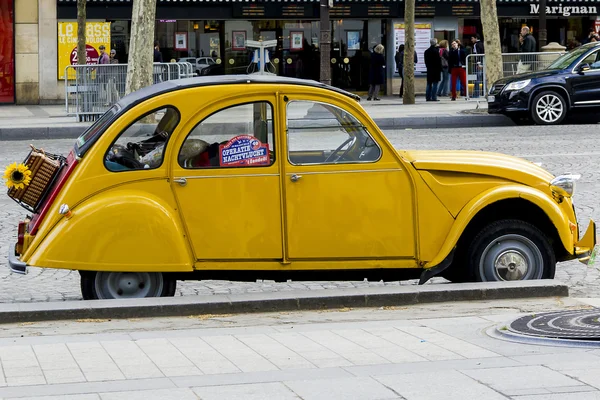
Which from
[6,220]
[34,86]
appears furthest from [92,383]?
[34,86]

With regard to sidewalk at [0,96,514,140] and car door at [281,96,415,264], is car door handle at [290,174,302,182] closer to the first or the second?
car door at [281,96,415,264]

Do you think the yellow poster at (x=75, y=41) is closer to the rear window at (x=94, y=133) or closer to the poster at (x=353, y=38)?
the poster at (x=353, y=38)

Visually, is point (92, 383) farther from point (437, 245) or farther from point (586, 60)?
point (586, 60)

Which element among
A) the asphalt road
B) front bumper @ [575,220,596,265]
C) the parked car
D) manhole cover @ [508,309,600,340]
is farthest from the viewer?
the asphalt road

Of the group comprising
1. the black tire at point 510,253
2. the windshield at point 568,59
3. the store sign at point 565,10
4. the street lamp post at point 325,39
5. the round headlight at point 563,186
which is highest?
the store sign at point 565,10

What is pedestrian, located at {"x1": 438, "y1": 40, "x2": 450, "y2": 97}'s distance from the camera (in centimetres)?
3090

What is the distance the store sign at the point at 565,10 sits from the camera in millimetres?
33406

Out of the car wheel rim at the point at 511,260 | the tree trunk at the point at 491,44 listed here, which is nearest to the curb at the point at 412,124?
the tree trunk at the point at 491,44

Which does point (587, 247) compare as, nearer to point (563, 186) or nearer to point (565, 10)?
point (563, 186)

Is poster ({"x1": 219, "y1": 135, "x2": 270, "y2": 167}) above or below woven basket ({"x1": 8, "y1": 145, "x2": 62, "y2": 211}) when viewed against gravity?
above

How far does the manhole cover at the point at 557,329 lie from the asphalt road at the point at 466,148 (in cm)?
141

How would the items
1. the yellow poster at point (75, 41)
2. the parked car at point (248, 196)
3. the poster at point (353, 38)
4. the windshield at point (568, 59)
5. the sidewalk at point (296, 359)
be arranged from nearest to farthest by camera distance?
the sidewalk at point (296, 359)
the parked car at point (248, 196)
the windshield at point (568, 59)
the yellow poster at point (75, 41)
the poster at point (353, 38)

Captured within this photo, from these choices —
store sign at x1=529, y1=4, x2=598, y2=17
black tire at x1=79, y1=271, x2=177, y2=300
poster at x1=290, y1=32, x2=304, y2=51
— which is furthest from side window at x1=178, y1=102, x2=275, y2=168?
store sign at x1=529, y1=4, x2=598, y2=17

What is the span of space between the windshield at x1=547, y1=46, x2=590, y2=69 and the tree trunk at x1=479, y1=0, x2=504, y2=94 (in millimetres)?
2514
